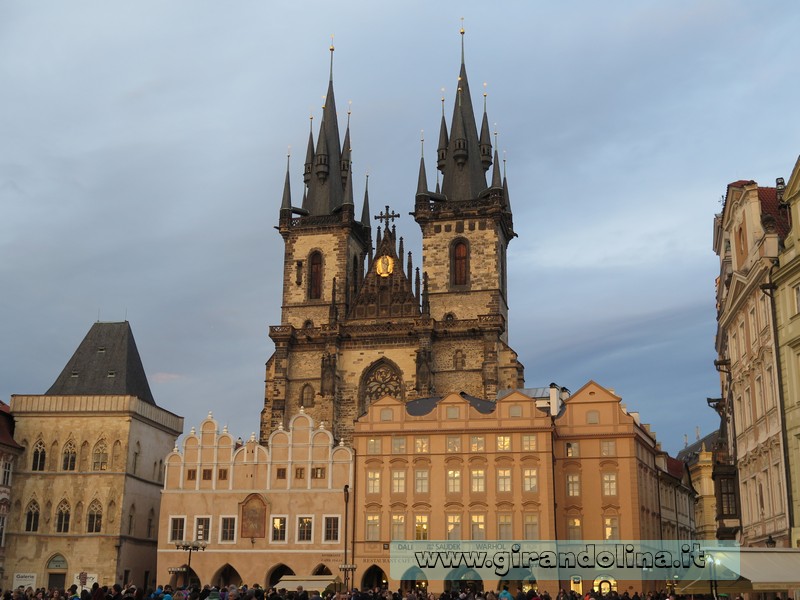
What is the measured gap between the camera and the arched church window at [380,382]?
7100 cm

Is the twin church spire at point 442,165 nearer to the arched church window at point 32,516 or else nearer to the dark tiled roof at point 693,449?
the arched church window at point 32,516

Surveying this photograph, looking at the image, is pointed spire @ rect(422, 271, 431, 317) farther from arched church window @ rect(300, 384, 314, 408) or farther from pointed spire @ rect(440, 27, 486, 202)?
arched church window @ rect(300, 384, 314, 408)

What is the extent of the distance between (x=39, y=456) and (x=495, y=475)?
2836 centimetres

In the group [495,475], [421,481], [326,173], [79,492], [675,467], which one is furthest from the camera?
[675,467]

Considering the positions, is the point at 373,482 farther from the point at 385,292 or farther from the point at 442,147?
the point at 442,147

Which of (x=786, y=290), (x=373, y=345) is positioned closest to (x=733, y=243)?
(x=786, y=290)

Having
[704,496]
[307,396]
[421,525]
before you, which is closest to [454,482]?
[421,525]

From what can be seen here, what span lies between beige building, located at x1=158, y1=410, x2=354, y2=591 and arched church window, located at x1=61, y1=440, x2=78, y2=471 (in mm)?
7195

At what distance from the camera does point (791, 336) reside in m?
30.5

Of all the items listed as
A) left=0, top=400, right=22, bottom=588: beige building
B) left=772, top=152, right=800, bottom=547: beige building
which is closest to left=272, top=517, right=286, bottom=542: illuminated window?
left=0, top=400, right=22, bottom=588: beige building

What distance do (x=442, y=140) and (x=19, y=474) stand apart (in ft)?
134

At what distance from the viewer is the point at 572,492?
180ft

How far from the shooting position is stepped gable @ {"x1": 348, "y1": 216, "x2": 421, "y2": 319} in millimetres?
73625

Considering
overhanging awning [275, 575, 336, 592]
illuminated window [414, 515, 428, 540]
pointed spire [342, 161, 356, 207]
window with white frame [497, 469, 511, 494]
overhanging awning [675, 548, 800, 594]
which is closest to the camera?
overhanging awning [675, 548, 800, 594]
